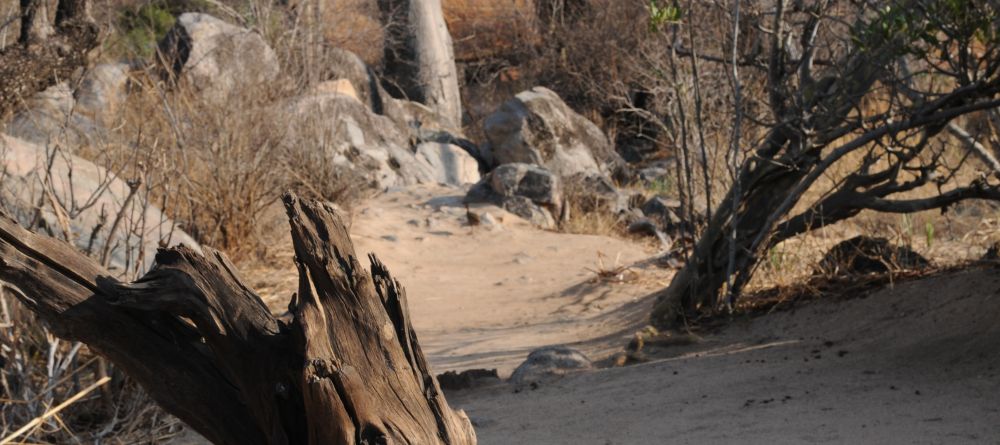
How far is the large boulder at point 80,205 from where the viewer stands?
4.54m

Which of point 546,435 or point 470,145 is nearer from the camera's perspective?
point 546,435

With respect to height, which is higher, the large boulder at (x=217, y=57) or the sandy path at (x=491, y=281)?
the large boulder at (x=217, y=57)

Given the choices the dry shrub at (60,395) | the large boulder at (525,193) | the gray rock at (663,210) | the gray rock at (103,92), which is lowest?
the dry shrub at (60,395)

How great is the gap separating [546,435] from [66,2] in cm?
399

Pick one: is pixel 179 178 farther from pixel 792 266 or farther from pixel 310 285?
pixel 310 285

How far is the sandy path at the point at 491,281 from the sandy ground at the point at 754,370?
3cm

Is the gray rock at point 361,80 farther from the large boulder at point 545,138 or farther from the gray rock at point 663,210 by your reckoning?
the gray rock at point 663,210

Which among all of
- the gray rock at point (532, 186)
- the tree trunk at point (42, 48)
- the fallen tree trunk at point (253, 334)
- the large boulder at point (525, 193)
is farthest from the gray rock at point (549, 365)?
the gray rock at point (532, 186)

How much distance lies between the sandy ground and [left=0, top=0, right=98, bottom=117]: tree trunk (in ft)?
7.10

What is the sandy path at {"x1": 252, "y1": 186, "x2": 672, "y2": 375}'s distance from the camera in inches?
233

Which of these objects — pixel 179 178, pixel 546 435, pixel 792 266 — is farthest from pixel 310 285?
pixel 179 178

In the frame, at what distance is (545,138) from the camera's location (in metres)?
13.2

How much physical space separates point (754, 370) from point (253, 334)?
262 cm

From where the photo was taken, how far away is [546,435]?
3760mm
